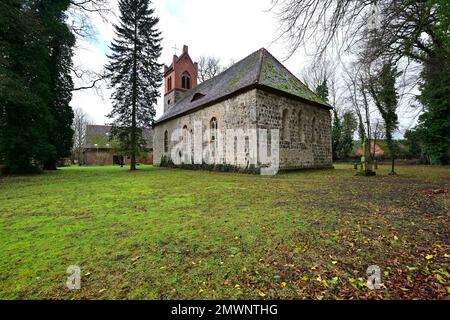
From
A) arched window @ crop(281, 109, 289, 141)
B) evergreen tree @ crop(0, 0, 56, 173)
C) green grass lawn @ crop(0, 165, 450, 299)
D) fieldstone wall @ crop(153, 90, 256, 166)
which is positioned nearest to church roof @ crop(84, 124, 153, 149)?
fieldstone wall @ crop(153, 90, 256, 166)

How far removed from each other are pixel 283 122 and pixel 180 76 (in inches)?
774

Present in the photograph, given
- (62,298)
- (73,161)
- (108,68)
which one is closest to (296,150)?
(62,298)

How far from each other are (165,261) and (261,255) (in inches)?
47.2

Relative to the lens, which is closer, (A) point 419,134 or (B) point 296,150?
(B) point 296,150

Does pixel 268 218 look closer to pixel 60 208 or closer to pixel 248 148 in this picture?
pixel 60 208

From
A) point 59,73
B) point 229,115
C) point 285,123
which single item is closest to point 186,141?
point 229,115

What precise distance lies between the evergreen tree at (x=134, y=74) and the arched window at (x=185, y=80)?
9.68 m

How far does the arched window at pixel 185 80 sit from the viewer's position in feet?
98.2

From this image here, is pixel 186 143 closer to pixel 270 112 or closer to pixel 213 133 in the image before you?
pixel 213 133

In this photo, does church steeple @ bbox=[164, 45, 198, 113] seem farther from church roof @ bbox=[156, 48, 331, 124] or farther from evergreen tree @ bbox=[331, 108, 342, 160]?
evergreen tree @ bbox=[331, 108, 342, 160]

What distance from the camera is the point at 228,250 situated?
2.94 metres

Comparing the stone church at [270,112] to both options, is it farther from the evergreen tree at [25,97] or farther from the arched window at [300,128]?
the evergreen tree at [25,97]

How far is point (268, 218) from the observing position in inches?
170

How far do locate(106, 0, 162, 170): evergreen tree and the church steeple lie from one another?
9163 mm
